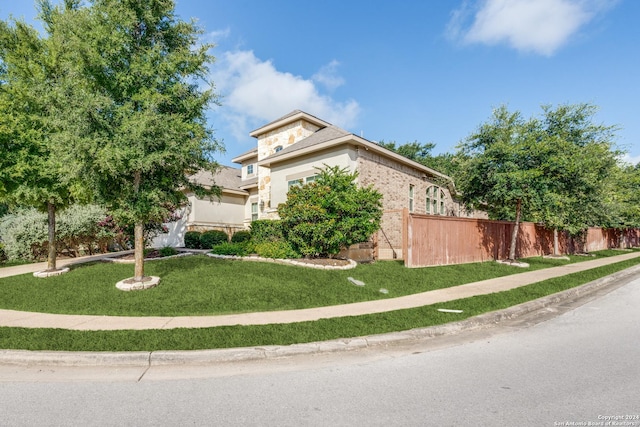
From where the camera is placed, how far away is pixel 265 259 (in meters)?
11.8

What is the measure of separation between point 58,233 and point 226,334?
49.4 ft

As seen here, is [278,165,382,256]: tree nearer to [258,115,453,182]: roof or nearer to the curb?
[258,115,453,182]: roof

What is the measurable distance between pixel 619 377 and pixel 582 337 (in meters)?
1.74

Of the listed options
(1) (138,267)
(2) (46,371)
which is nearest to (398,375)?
(2) (46,371)

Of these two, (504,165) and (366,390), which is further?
(504,165)

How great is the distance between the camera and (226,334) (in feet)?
16.9

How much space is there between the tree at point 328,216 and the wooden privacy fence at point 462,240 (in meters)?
1.65

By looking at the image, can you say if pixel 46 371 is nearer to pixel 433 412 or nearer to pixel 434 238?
pixel 433 412

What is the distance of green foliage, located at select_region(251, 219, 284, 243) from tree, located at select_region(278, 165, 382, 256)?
49 cm

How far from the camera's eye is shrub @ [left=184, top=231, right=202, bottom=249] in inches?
746

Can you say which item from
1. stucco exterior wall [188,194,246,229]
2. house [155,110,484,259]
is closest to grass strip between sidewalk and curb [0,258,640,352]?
house [155,110,484,259]

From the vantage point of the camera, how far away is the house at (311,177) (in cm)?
1534

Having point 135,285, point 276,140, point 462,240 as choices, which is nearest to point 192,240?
point 276,140

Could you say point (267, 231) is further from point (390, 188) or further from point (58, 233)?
point (58, 233)
